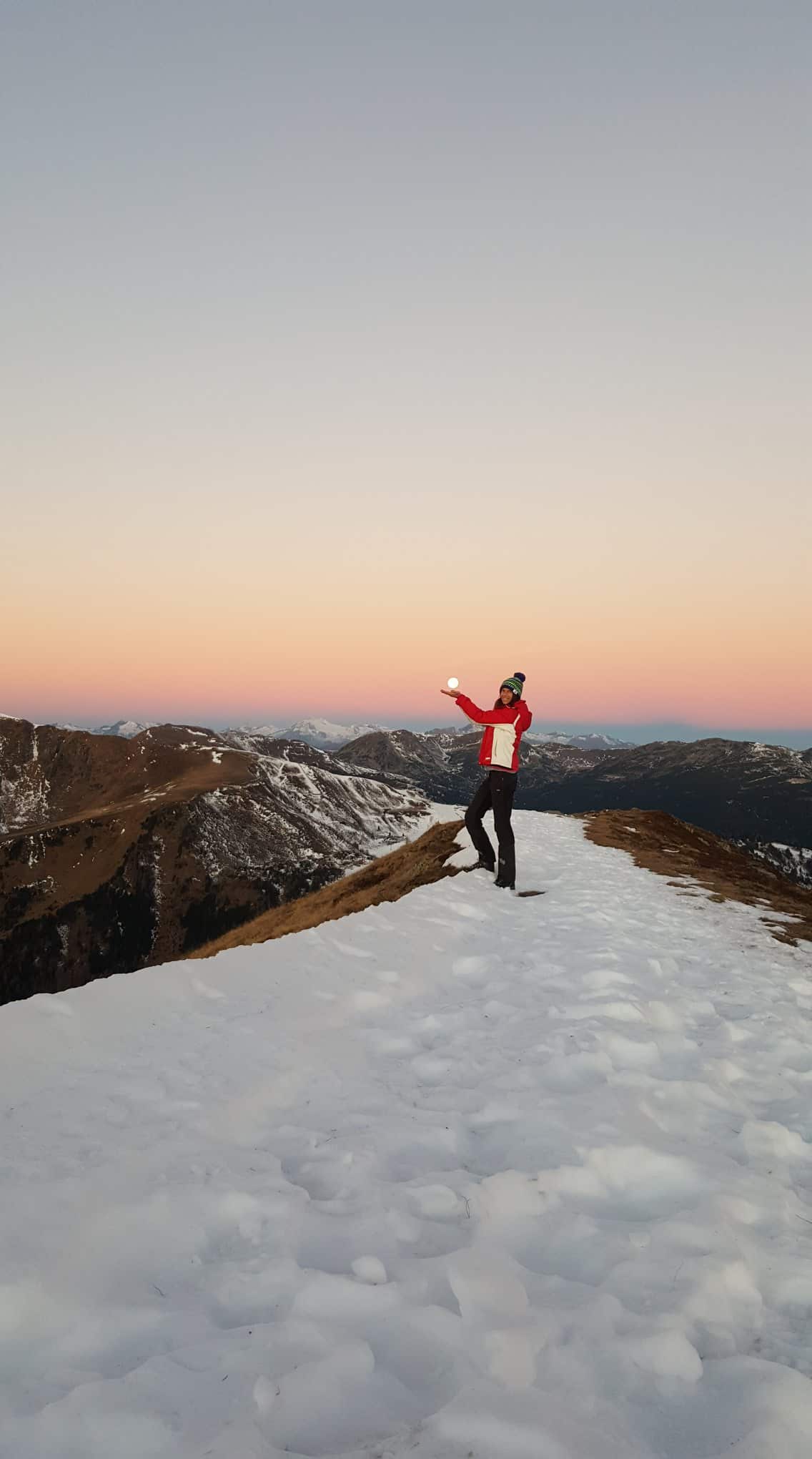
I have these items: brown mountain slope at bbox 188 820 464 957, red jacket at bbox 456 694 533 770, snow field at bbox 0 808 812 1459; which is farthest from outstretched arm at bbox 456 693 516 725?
snow field at bbox 0 808 812 1459

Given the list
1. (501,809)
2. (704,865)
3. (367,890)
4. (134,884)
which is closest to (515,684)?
(501,809)

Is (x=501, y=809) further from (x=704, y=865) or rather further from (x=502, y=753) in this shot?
(x=704, y=865)

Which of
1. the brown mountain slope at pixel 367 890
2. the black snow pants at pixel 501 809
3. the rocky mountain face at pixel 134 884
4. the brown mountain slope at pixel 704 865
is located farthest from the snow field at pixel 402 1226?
the rocky mountain face at pixel 134 884

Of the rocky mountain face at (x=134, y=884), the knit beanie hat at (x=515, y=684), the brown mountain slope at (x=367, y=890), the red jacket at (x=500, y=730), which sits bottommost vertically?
the rocky mountain face at (x=134, y=884)

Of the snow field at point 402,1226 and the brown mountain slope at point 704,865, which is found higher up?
the snow field at point 402,1226

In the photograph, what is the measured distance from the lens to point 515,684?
46.8 ft

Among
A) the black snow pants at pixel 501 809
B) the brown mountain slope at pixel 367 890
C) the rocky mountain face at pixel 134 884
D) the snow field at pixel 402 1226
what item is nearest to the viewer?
the snow field at pixel 402 1226

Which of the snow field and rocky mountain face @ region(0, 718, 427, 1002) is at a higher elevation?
the snow field

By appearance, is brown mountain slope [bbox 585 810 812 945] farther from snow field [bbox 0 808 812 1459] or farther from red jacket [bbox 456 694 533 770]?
snow field [bbox 0 808 812 1459]

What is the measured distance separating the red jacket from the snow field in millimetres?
6833

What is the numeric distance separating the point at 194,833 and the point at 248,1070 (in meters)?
191

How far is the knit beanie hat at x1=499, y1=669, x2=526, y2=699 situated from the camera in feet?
46.7

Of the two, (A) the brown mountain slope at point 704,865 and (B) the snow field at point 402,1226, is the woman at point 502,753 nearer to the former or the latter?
(A) the brown mountain slope at point 704,865

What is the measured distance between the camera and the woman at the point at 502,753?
45.3 feet
